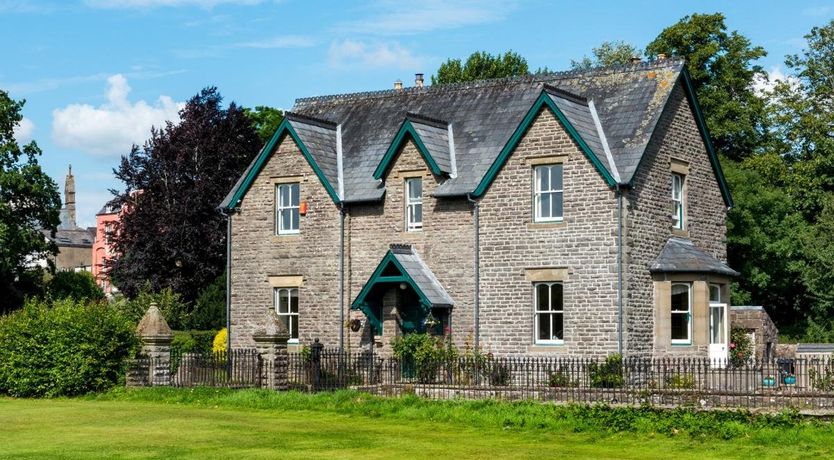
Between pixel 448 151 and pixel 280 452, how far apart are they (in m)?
19.4

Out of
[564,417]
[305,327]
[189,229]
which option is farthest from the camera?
[189,229]

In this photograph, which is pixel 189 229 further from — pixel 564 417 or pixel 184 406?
pixel 564 417

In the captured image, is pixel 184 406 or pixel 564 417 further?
pixel 184 406

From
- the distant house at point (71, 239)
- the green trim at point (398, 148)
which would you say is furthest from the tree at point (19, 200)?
the distant house at point (71, 239)

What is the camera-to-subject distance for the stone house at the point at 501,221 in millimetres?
36562

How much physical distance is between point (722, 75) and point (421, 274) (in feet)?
87.6

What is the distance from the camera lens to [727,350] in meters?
38.7

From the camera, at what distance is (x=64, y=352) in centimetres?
3556

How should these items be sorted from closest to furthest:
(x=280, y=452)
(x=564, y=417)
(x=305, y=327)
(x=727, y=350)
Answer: (x=280, y=452) < (x=564, y=417) < (x=727, y=350) < (x=305, y=327)

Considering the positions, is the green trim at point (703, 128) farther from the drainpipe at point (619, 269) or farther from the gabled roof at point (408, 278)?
the gabled roof at point (408, 278)

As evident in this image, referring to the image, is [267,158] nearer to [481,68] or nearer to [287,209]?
[287,209]

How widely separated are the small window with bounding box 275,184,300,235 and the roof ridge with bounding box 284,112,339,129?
2.17m

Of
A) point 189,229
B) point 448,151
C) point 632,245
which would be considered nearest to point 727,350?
point 632,245

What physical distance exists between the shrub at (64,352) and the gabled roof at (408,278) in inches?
278
